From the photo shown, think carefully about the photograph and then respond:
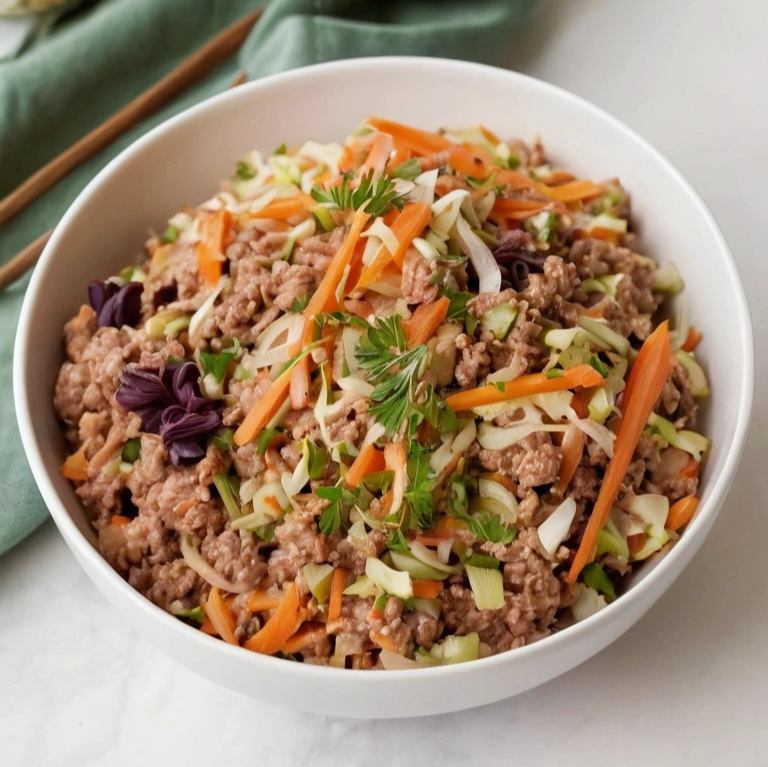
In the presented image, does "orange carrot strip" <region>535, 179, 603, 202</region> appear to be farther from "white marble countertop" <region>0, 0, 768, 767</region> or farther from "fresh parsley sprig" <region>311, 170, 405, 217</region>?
"white marble countertop" <region>0, 0, 768, 767</region>

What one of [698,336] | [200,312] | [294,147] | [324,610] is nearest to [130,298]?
[200,312]

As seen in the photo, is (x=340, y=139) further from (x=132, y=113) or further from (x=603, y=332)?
(x=603, y=332)

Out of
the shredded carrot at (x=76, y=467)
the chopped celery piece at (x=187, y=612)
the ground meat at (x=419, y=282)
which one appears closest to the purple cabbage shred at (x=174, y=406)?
the shredded carrot at (x=76, y=467)

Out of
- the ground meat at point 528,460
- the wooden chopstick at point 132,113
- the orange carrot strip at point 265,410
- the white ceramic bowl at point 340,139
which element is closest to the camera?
the white ceramic bowl at point 340,139

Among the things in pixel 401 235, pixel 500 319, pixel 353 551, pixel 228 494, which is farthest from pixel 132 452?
pixel 500 319

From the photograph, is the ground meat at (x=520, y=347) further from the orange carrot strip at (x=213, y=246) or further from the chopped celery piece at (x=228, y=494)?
the orange carrot strip at (x=213, y=246)

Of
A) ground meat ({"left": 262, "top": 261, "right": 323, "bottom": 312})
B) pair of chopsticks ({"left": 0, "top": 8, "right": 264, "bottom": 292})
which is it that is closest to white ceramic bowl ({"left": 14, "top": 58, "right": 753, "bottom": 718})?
pair of chopsticks ({"left": 0, "top": 8, "right": 264, "bottom": 292})

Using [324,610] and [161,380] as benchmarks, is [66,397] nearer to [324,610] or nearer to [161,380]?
[161,380]
